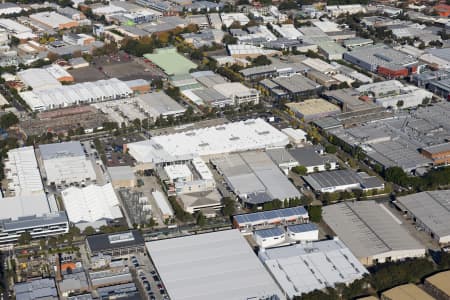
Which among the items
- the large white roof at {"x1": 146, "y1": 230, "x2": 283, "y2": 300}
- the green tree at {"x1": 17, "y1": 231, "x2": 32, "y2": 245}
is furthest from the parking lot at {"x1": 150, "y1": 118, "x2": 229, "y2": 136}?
the large white roof at {"x1": 146, "y1": 230, "x2": 283, "y2": 300}

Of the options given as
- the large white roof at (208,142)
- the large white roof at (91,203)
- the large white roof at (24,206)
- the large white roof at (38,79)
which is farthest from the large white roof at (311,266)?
the large white roof at (38,79)

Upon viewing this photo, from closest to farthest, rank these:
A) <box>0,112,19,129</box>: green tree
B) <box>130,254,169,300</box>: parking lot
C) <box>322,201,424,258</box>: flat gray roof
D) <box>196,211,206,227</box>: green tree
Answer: <box>130,254,169,300</box>: parking lot
<box>322,201,424,258</box>: flat gray roof
<box>196,211,206,227</box>: green tree
<box>0,112,19,129</box>: green tree

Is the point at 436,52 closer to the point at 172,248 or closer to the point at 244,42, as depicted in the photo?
the point at 244,42

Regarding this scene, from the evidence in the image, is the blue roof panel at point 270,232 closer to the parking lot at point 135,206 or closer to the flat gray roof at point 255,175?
the flat gray roof at point 255,175

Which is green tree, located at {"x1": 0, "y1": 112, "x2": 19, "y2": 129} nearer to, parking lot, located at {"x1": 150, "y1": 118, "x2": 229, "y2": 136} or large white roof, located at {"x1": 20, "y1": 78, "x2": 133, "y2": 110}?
large white roof, located at {"x1": 20, "y1": 78, "x2": 133, "y2": 110}

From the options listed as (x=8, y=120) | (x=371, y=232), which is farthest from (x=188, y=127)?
(x=371, y=232)

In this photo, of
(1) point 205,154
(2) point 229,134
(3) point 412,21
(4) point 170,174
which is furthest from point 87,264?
(3) point 412,21
